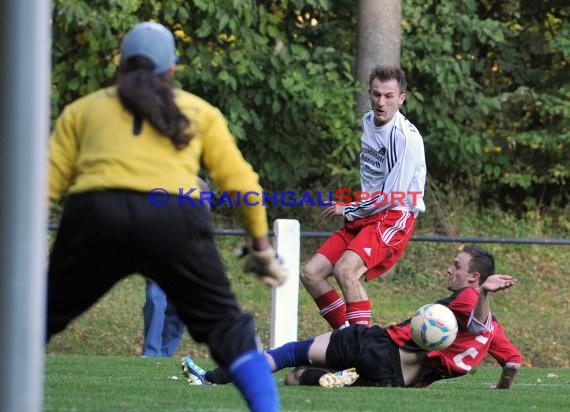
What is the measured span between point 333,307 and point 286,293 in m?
2.77

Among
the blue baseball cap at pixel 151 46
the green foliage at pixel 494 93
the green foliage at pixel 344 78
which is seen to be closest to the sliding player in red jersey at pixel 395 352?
the blue baseball cap at pixel 151 46

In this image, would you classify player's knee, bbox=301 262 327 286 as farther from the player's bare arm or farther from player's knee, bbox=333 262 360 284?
the player's bare arm

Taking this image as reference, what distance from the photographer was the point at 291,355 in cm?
848

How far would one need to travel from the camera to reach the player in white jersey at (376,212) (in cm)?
963

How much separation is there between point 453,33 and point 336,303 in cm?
931

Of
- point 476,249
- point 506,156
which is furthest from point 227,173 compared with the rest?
point 506,156

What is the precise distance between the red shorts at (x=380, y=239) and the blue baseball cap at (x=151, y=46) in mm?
4493

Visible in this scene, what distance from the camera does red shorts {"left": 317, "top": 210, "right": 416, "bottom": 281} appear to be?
966 centimetres

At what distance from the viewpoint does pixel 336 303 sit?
32.3ft

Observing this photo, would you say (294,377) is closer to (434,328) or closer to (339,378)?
(339,378)

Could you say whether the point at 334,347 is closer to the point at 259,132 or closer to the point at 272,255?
the point at 272,255

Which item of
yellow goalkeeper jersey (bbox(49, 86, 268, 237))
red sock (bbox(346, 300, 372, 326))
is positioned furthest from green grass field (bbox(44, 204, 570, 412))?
yellow goalkeeper jersey (bbox(49, 86, 268, 237))

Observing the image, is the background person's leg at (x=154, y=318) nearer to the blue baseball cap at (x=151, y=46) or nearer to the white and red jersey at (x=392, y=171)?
the white and red jersey at (x=392, y=171)

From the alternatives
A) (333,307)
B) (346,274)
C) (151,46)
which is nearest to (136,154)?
(151,46)
